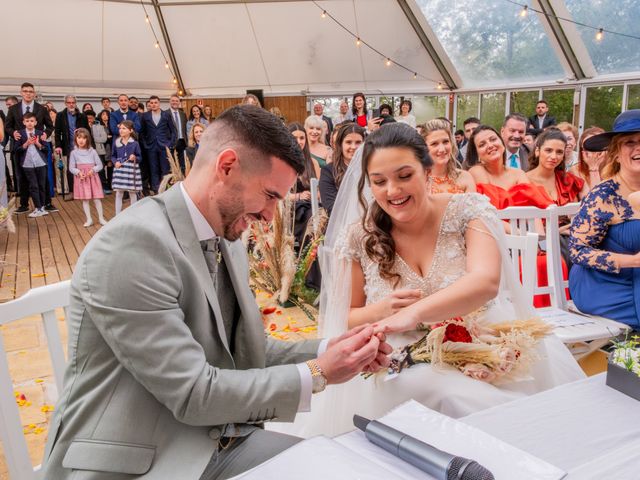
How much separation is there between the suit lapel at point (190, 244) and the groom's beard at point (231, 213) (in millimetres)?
81

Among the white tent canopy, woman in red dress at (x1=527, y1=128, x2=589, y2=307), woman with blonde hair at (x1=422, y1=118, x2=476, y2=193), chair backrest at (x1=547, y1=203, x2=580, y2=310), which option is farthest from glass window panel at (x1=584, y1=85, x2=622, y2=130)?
chair backrest at (x1=547, y1=203, x2=580, y2=310)

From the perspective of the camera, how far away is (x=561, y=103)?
37.0 feet

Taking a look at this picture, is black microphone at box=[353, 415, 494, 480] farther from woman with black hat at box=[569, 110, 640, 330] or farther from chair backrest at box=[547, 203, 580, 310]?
chair backrest at box=[547, 203, 580, 310]

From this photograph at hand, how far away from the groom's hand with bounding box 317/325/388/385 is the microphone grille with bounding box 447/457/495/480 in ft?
1.30

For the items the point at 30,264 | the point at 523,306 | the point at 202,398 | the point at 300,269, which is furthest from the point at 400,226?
the point at 30,264

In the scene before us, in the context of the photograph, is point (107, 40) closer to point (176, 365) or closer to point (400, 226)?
point (400, 226)

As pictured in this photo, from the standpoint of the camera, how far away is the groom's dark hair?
125 centimetres

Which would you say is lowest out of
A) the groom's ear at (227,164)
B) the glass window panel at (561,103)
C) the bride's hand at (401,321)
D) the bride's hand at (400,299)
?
the bride's hand at (401,321)

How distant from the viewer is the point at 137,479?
114 centimetres

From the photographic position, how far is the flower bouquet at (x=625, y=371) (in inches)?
50.7

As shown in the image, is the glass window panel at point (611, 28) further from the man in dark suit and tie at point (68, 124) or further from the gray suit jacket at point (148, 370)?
the gray suit jacket at point (148, 370)

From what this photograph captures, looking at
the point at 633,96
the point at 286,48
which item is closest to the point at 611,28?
the point at 633,96

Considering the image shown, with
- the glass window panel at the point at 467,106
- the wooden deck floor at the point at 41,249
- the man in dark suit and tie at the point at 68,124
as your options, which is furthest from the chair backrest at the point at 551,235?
the glass window panel at the point at 467,106

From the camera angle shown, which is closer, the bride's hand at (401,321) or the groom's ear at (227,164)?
the groom's ear at (227,164)
